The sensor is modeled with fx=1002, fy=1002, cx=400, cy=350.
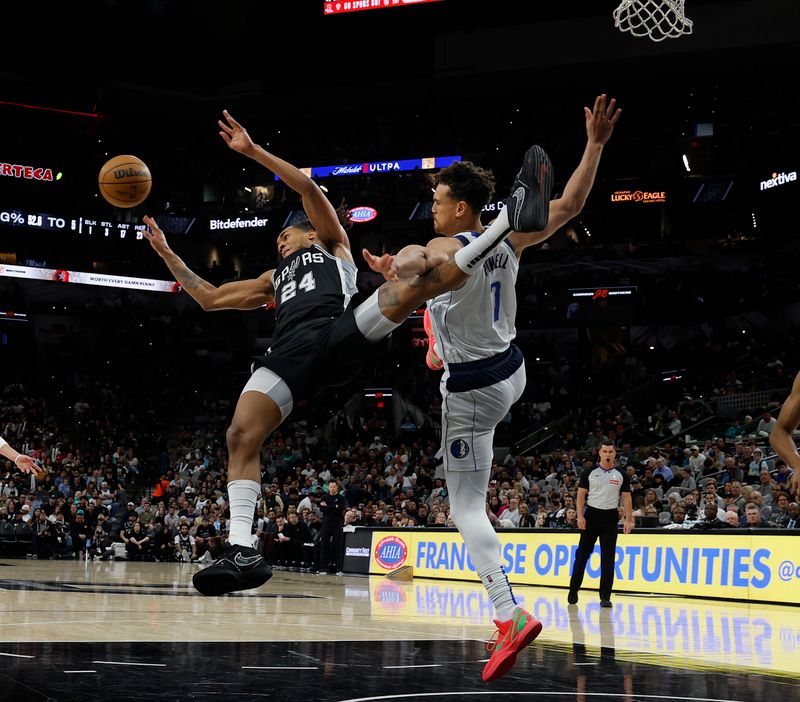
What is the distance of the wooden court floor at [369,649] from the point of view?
5863 millimetres

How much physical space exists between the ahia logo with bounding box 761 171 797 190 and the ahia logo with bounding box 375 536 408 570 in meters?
19.6

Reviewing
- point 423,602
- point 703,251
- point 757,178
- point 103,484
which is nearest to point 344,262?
point 423,602

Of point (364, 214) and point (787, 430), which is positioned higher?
point (364, 214)

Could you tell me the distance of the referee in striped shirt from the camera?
43.2ft

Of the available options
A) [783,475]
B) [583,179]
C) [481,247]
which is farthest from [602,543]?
[481,247]

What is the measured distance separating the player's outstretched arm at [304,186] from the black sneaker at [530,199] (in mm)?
1296

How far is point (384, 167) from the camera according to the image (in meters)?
40.9

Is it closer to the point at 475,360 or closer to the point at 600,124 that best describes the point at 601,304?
the point at 600,124

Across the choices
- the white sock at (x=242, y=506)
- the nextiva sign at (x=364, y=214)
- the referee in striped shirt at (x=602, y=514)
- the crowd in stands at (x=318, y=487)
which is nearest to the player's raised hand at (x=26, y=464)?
the white sock at (x=242, y=506)

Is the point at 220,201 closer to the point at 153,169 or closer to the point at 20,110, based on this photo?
the point at 153,169

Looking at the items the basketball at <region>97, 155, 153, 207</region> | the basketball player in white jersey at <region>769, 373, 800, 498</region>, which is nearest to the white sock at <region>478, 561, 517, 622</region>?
the basketball player in white jersey at <region>769, 373, 800, 498</region>

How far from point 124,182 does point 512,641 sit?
668cm

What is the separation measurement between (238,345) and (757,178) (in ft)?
72.1

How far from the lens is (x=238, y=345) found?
4334 centimetres
